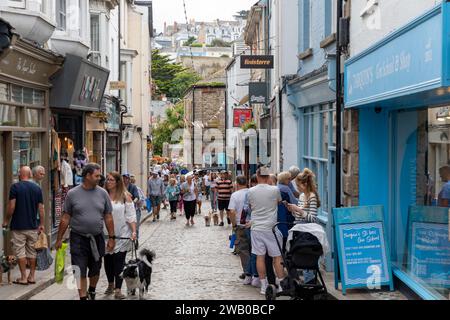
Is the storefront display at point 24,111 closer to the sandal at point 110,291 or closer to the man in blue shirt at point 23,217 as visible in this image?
the man in blue shirt at point 23,217

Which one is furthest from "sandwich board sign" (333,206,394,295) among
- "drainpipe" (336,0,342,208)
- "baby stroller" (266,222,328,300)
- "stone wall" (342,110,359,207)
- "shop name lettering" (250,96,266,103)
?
"shop name lettering" (250,96,266,103)

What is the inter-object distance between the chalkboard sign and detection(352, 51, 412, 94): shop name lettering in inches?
68.1

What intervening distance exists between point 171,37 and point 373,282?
182 m

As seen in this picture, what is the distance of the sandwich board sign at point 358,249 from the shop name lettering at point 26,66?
6370mm

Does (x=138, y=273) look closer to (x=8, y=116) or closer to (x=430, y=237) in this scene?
(x=430, y=237)

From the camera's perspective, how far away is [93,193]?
941 centimetres

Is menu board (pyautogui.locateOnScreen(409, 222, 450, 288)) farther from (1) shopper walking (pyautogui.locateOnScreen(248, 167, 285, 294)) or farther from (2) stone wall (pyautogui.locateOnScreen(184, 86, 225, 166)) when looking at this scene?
(2) stone wall (pyautogui.locateOnScreen(184, 86, 225, 166))

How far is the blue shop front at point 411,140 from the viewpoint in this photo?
7340 mm

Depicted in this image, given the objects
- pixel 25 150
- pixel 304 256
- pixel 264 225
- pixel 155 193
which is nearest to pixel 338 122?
pixel 264 225

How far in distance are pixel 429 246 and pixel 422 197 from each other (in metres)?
0.82

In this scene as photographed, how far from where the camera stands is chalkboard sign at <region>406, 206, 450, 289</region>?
864 cm

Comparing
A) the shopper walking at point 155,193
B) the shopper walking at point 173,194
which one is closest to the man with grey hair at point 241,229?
the shopper walking at point 155,193
